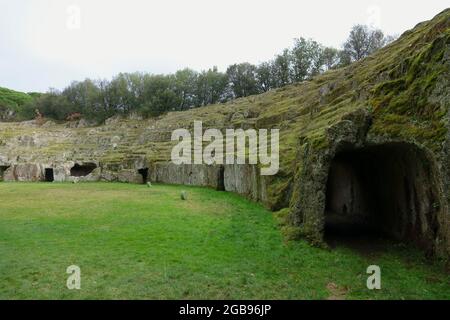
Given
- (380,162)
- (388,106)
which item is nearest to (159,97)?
(380,162)

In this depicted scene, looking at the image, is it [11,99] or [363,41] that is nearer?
[363,41]

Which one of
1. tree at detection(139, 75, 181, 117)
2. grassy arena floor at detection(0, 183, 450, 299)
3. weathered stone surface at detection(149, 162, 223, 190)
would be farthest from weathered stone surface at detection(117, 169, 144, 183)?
tree at detection(139, 75, 181, 117)

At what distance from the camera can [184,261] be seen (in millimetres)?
11828

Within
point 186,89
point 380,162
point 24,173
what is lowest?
point 24,173

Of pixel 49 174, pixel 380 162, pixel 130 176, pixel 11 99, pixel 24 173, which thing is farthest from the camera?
pixel 11 99

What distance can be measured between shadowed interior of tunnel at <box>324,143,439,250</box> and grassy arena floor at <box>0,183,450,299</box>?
4.20ft

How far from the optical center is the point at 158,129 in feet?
187

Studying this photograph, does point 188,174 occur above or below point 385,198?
above

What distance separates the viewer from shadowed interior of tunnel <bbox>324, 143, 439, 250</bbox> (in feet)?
38.8

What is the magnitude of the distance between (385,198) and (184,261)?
8.87 meters

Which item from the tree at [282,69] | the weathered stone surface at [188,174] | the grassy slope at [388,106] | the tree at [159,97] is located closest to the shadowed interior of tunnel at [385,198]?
the grassy slope at [388,106]

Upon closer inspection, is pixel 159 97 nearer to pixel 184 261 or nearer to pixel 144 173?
pixel 144 173
